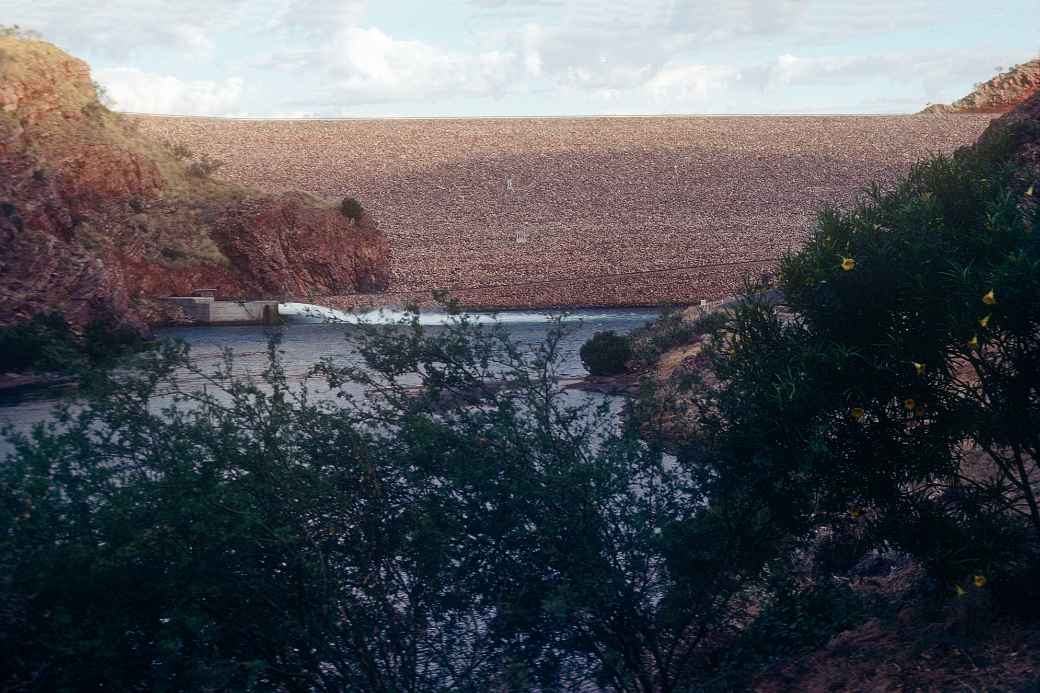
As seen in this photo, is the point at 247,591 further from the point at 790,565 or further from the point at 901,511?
the point at 901,511

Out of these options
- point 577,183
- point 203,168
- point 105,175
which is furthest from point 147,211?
point 577,183

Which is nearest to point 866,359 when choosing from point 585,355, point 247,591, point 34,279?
point 247,591

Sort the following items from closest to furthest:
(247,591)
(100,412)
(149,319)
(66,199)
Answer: (247,591), (100,412), (149,319), (66,199)

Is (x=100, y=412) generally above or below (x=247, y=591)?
above

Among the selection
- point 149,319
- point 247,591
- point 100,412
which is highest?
point 100,412

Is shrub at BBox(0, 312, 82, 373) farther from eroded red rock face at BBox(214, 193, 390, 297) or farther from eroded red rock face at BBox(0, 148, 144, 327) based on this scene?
eroded red rock face at BBox(214, 193, 390, 297)

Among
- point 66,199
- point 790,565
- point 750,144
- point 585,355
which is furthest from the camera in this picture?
point 750,144

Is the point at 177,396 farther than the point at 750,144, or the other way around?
the point at 750,144
